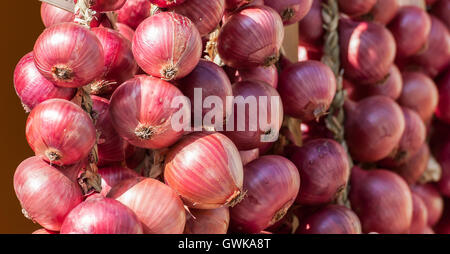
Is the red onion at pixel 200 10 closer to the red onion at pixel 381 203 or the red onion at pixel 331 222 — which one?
the red onion at pixel 331 222

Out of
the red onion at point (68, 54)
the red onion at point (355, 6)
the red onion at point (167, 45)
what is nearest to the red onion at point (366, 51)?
the red onion at point (355, 6)

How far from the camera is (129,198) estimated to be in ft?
2.12

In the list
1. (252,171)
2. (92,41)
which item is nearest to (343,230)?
(252,171)

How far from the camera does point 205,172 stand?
2.16 feet

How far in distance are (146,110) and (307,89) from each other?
1.25 ft

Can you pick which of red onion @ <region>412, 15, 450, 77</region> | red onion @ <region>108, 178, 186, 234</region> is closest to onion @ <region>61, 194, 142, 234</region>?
red onion @ <region>108, 178, 186, 234</region>

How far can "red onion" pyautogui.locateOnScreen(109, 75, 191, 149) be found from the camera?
66cm

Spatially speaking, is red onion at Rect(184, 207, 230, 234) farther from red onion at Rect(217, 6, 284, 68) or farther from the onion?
red onion at Rect(217, 6, 284, 68)

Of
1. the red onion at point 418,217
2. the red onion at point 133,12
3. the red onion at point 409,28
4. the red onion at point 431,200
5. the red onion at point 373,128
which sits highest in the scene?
the red onion at point 133,12

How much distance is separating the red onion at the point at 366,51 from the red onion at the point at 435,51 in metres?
0.42

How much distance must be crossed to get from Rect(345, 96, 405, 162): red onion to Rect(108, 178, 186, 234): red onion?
621 mm

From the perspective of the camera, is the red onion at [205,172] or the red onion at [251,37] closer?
the red onion at [205,172]

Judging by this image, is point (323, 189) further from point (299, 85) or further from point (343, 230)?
point (299, 85)

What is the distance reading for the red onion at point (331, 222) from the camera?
93cm
